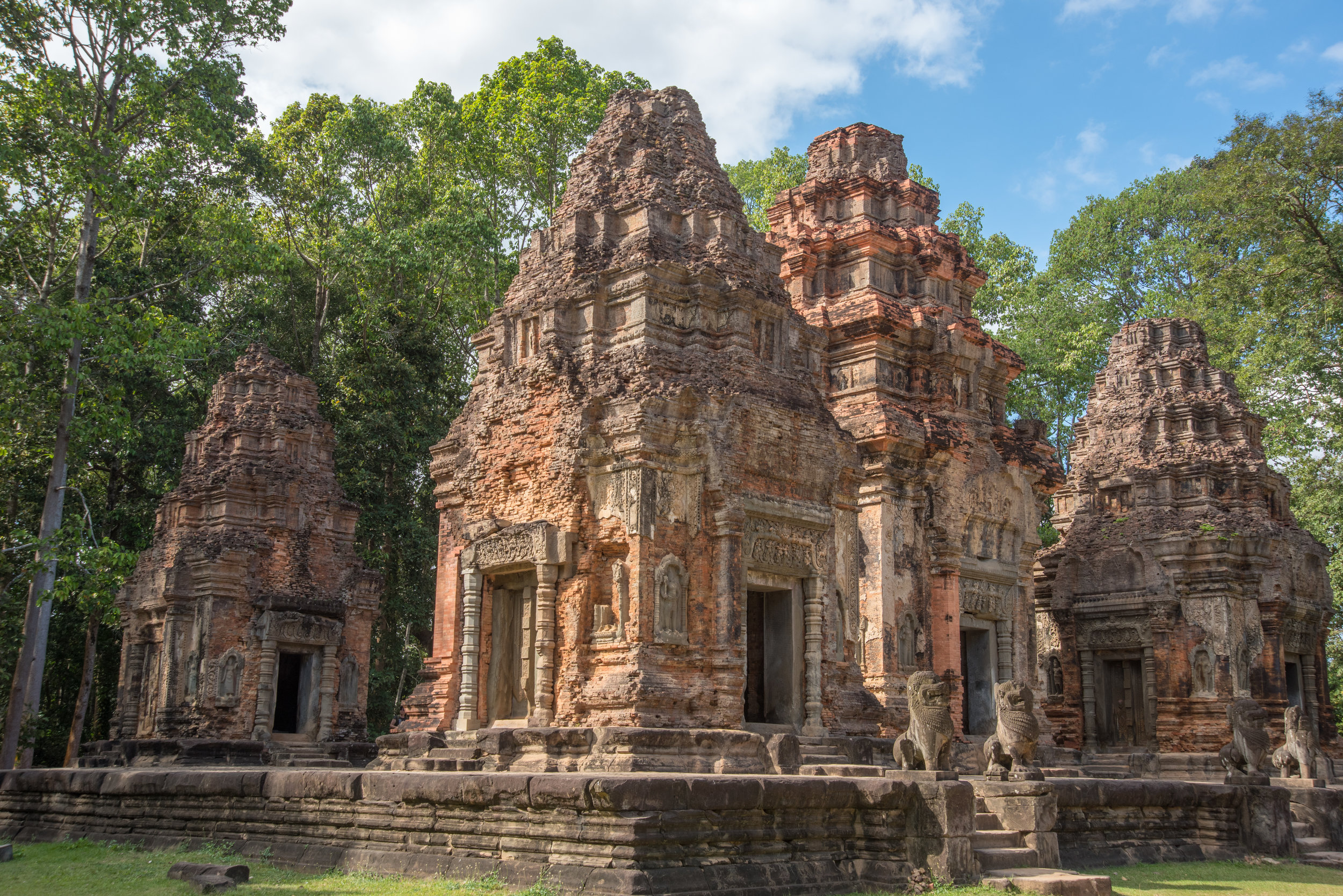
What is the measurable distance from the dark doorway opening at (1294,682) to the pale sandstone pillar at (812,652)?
518 inches

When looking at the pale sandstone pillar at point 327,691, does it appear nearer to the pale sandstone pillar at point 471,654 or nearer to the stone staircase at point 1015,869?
the pale sandstone pillar at point 471,654

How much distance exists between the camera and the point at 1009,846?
982 centimetres

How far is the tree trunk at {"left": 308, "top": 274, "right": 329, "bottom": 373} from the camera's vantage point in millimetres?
28984

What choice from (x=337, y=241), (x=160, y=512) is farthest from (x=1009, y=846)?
(x=337, y=241)

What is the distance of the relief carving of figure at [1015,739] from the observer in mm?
10234

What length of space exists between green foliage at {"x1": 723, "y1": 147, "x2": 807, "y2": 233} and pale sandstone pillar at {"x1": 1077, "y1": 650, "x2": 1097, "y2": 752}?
1594cm

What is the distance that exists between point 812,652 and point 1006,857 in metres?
3.24

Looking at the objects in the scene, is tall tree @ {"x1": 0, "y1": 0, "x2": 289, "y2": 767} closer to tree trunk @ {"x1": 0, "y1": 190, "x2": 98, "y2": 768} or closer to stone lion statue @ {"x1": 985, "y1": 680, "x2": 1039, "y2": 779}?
tree trunk @ {"x1": 0, "y1": 190, "x2": 98, "y2": 768}

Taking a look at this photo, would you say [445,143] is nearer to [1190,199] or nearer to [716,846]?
[1190,199]

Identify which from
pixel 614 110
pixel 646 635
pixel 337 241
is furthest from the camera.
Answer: pixel 337 241

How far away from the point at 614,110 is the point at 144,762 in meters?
11.3

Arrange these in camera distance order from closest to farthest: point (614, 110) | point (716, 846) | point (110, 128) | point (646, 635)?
point (716, 846) < point (646, 635) < point (614, 110) < point (110, 128)

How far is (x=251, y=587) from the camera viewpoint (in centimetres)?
1812

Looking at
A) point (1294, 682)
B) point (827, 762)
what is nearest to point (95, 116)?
point (827, 762)
